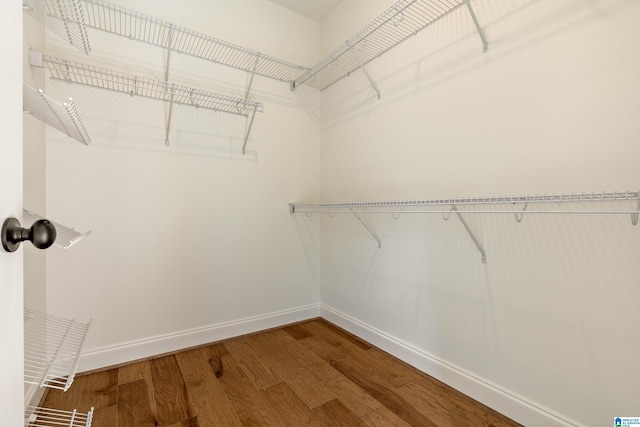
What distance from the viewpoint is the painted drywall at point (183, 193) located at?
5.25 feet

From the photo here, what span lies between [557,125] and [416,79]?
80 centimetres

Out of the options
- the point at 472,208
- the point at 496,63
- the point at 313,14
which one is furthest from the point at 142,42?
the point at 472,208

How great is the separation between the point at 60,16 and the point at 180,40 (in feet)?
2.11

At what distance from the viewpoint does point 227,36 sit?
2055 millimetres

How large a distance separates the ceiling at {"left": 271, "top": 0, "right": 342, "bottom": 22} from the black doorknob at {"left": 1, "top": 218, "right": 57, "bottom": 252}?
2.49 meters

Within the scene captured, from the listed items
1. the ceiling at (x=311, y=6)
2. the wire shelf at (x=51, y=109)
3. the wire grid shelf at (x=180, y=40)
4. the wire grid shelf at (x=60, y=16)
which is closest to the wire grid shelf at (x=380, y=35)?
the wire grid shelf at (x=180, y=40)

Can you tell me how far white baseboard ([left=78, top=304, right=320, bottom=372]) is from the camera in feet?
5.35

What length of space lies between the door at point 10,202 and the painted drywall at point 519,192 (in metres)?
1.57

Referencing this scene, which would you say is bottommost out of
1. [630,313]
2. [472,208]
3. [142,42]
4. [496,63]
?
→ [630,313]

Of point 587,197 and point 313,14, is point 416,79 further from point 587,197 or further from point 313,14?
point 313,14

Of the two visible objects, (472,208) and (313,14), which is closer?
(472,208)

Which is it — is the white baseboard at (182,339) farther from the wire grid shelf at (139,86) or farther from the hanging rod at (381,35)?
the hanging rod at (381,35)

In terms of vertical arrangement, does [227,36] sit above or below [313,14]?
below

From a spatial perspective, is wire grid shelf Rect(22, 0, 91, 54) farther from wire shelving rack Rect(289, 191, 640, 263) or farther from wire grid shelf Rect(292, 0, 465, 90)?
wire shelving rack Rect(289, 191, 640, 263)
